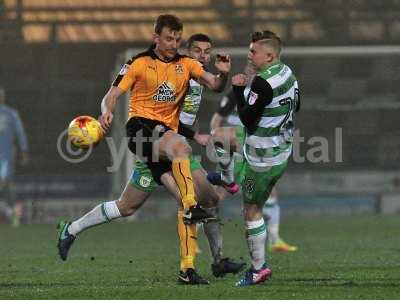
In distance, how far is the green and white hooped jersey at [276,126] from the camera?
9367 mm

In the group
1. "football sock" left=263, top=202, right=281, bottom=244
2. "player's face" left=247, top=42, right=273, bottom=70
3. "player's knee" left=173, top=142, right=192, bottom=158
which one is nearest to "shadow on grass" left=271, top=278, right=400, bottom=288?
"player's knee" left=173, top=142, right=192, bottom=158

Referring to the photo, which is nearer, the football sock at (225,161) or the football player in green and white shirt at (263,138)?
the football player in green and white shirt at (263,138)

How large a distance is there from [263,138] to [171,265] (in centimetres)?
282

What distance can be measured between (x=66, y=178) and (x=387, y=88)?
5955mm

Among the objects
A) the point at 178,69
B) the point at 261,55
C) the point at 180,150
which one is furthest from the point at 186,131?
the point at 261,55

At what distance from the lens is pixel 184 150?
9805 mm

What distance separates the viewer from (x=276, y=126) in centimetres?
945

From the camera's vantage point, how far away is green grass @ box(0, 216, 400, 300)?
893 centimetres

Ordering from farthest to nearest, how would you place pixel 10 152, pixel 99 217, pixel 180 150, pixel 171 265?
pixel 10 152 → pixel 171 265 → pixel 99 217 → pixel 180 150

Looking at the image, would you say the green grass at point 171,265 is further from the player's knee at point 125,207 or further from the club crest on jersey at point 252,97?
the club crest on jersey at point 252,97

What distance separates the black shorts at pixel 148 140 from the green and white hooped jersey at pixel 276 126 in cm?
76

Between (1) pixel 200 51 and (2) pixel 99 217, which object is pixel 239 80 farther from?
(2) pixel 99 217

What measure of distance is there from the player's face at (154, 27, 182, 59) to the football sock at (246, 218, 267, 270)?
1.55 meters

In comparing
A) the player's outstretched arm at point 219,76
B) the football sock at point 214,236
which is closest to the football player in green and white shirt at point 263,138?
the player's outstretched arm at point 219,76
